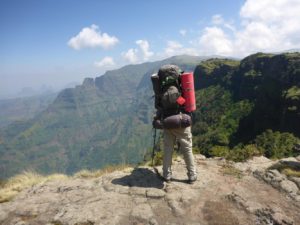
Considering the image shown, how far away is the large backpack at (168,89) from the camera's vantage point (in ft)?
33.7

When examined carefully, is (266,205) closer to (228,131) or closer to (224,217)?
(224,217)

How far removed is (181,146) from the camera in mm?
10758

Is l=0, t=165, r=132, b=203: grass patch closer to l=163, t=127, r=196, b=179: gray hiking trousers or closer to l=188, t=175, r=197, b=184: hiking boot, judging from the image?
l=163, t=127, r=196, b=179: gray hiking trousers

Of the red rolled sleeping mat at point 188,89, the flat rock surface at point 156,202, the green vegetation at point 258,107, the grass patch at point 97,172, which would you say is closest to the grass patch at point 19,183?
the flat rock surface at point 156,202

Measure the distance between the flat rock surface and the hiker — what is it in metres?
0.82

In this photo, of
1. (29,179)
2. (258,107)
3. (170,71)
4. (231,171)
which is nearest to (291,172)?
(231,171)

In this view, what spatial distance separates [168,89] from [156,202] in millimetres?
3712

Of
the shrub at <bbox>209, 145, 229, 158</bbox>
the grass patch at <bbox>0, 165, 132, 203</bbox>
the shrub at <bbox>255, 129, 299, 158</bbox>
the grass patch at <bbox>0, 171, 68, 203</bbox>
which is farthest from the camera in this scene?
the shrub at <bbox>255, 129, 299, 158</bbox>

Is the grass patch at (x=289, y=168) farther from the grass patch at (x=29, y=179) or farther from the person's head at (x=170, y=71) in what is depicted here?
the grass patch at (x=29, y=179)

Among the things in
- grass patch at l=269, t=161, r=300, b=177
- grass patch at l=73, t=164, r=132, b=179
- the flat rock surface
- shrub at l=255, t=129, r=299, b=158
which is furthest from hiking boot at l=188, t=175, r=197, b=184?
shrub at l=255, t=129, r=299, b=158

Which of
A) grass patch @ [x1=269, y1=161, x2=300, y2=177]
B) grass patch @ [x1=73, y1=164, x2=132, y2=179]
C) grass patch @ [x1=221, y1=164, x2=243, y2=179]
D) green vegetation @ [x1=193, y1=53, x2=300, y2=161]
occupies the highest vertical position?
grass patch @ [x1=269, y1=161, x2=300, y2=177]

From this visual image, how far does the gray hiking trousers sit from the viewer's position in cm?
1063

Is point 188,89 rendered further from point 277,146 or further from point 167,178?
point 277,146

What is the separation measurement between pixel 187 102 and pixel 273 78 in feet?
499
